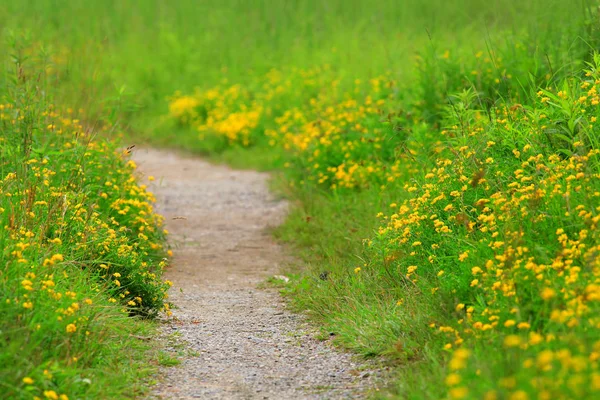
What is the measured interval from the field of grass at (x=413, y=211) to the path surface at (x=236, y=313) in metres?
0.24

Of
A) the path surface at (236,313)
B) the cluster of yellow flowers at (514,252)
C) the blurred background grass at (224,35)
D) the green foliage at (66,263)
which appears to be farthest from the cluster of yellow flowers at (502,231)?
the blurred background grass at (224,35)

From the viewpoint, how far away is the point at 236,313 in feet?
19.5

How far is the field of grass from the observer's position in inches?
157

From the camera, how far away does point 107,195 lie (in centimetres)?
668

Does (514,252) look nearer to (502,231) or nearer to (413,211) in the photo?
(502,231)

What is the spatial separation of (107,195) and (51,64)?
4.73ft

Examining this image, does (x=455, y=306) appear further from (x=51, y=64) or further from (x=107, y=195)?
(x=51, y=64)

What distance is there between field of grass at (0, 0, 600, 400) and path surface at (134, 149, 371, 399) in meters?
0.24

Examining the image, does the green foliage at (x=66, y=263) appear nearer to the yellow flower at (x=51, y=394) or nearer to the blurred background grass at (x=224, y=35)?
the yellow flower at (x=51, y=394)

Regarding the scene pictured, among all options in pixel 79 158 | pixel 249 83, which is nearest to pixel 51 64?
pixel 79 158

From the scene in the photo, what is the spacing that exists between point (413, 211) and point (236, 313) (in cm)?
138

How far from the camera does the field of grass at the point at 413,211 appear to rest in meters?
4.00

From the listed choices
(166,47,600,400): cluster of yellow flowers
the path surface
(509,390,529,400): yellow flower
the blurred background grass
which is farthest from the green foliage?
the blurred background grass

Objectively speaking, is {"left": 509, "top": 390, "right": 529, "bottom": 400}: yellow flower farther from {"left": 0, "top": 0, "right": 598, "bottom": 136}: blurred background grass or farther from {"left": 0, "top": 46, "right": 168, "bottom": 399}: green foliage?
{"left": 0, "top": 0, "right": 598, "bottom": 136}: blurred background grass
